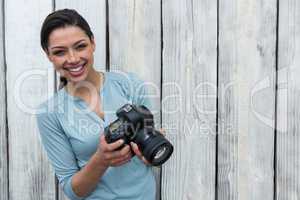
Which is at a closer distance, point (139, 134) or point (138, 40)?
point (139, 134)

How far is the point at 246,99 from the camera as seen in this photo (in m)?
1.55

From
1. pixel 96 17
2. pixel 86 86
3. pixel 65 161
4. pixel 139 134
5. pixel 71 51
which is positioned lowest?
pixel 65 161

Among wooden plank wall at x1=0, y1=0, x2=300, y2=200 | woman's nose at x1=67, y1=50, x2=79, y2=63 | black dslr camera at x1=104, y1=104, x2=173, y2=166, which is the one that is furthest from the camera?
wooden plank wall at x1=0, y1=0, x2=300, y2=200

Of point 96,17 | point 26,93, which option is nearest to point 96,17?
point 96,17

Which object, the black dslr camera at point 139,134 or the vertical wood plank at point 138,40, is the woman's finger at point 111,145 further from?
the vertical wood plank at point 138,40

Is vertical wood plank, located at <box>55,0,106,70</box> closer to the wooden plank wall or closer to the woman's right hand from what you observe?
the wooden plank wall

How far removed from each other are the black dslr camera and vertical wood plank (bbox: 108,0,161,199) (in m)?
0.41

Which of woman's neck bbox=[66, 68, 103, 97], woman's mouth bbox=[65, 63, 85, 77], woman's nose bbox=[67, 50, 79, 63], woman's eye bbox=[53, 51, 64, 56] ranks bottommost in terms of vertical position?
woman's neck bbox=[66, 68, 103, 97]

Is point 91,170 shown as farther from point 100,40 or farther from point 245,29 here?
point 245,29

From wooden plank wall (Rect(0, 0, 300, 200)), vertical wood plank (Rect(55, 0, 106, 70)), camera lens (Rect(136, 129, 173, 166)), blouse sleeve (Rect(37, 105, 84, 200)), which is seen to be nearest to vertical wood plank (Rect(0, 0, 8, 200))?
wooden plank wall (Rect(0, 0, 300, 200))

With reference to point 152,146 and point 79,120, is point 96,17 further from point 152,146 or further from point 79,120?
point 152,146

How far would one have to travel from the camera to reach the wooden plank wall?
153cm

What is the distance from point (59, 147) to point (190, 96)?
0.52 meters

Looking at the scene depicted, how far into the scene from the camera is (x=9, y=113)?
1.64m
